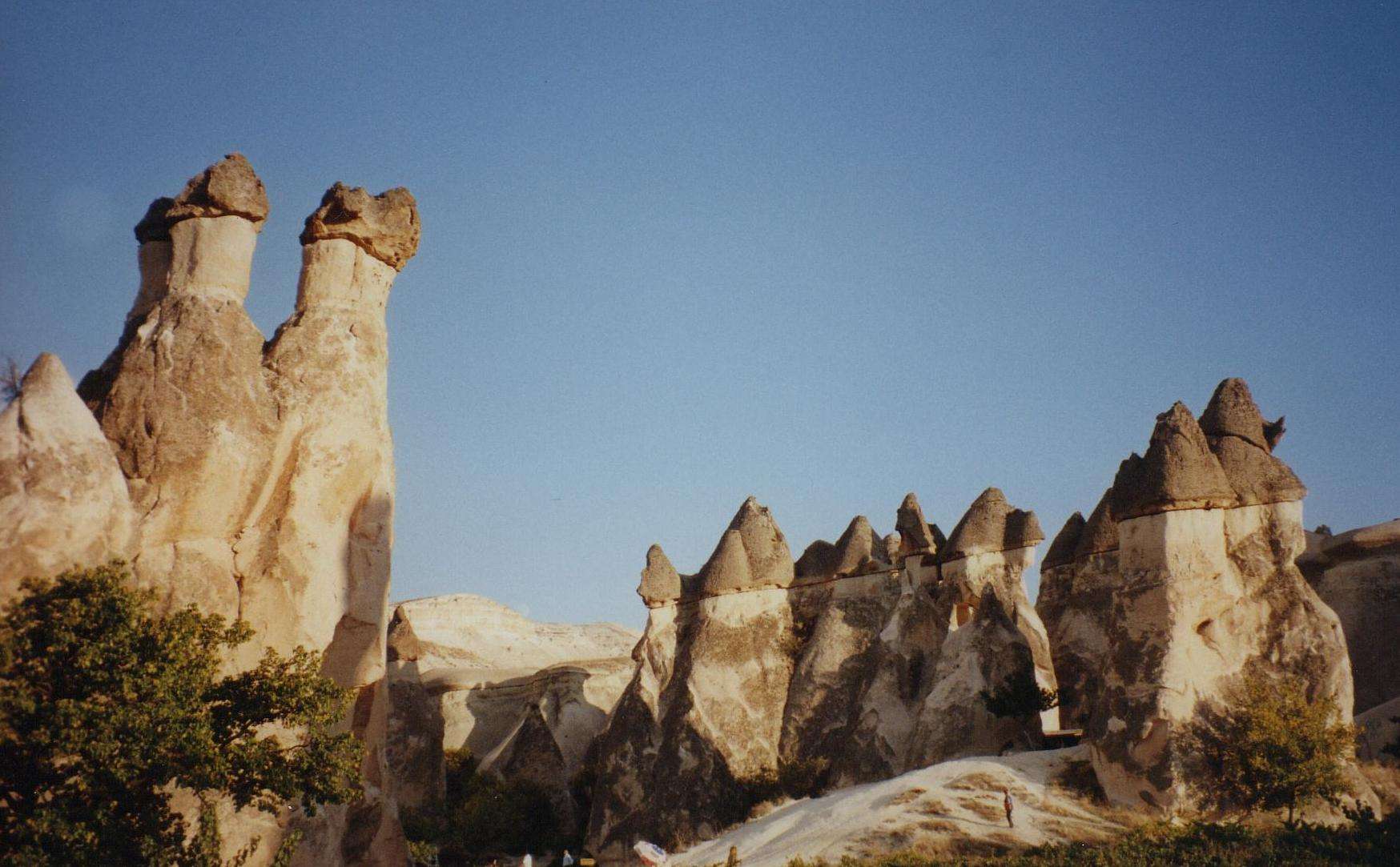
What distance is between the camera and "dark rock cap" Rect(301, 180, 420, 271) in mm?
16953

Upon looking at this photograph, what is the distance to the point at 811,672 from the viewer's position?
85.6 feet

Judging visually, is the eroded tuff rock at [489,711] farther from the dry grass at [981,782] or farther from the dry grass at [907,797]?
the dry grass at [981,782]

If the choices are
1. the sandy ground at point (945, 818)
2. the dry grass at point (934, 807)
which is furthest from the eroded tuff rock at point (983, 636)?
the dry grass at point (934, 807)

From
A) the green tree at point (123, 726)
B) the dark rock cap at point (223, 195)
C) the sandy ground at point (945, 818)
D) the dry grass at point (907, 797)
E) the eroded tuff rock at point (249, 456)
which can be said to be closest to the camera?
the green tree at point (123, 726)

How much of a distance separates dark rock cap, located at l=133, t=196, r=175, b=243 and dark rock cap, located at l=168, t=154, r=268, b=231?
0.34 meters

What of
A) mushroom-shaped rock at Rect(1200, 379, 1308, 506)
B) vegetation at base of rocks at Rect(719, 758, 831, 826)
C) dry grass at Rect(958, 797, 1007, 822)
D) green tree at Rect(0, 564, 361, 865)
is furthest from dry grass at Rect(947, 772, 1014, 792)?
green tree at Rect(0, 564, 361, 865)

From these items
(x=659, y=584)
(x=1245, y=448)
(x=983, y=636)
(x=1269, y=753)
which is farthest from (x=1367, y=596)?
(x=659, y=584)

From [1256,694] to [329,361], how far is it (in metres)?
15.6

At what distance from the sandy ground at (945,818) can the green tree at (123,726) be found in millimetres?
8769

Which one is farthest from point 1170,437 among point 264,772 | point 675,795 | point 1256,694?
point 264,772

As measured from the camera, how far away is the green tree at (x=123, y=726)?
951 centimetres

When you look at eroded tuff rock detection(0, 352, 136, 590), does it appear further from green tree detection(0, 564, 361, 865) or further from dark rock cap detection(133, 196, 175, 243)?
dark rock cap detection(133, 196, 175, 243)

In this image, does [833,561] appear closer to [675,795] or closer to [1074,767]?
[675,795]

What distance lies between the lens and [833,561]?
93.1 ft
